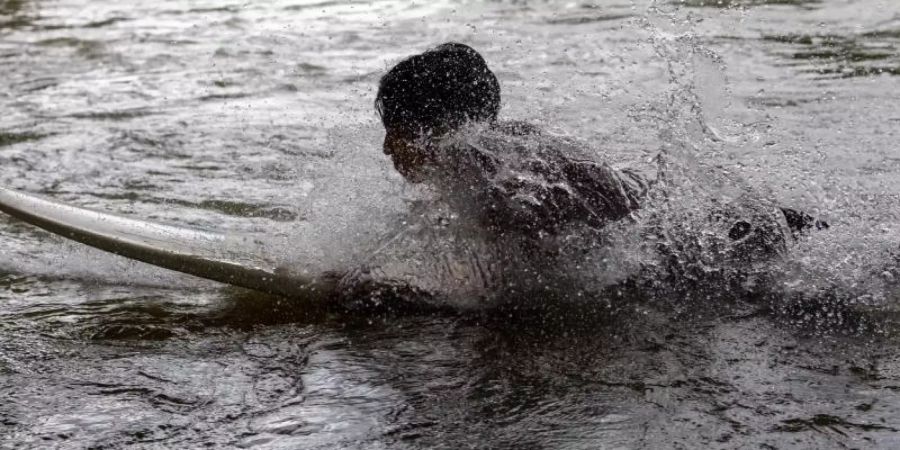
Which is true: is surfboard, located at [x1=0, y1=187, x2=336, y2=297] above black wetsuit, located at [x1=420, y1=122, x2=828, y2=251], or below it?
below

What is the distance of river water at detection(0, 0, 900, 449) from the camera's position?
2730 millimetres

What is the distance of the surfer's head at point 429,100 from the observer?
147 inches

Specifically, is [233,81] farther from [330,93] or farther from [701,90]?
[701,90]

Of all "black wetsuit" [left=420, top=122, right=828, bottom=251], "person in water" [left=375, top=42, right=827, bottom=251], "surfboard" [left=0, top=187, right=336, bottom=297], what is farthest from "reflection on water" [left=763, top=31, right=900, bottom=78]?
"surfboard" [left=0, top=187, right=336, bottom=297]

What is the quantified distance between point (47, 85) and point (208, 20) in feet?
7.69

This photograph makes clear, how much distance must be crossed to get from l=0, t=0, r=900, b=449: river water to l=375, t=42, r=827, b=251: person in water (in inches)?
5.7

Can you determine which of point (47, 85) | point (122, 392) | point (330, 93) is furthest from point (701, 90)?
point (47, 85)

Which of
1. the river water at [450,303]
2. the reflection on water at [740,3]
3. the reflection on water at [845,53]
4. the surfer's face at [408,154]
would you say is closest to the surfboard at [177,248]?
the river water at [450,303]

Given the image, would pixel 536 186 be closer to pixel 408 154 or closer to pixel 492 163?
pixel 492 163

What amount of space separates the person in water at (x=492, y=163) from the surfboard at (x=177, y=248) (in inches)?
21.9

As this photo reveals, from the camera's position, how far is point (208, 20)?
9531mm

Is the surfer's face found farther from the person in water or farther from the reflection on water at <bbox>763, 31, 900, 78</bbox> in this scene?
the reflection on water at <bbox>763, 31, 900, 78</bbox>

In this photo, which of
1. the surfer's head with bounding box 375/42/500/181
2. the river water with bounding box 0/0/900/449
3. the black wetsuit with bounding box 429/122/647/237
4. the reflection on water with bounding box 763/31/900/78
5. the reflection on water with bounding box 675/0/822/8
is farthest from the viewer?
the reflection on water with bounding box 675/0/822/8

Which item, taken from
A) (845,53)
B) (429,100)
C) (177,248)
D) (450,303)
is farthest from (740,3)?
(177,248)
